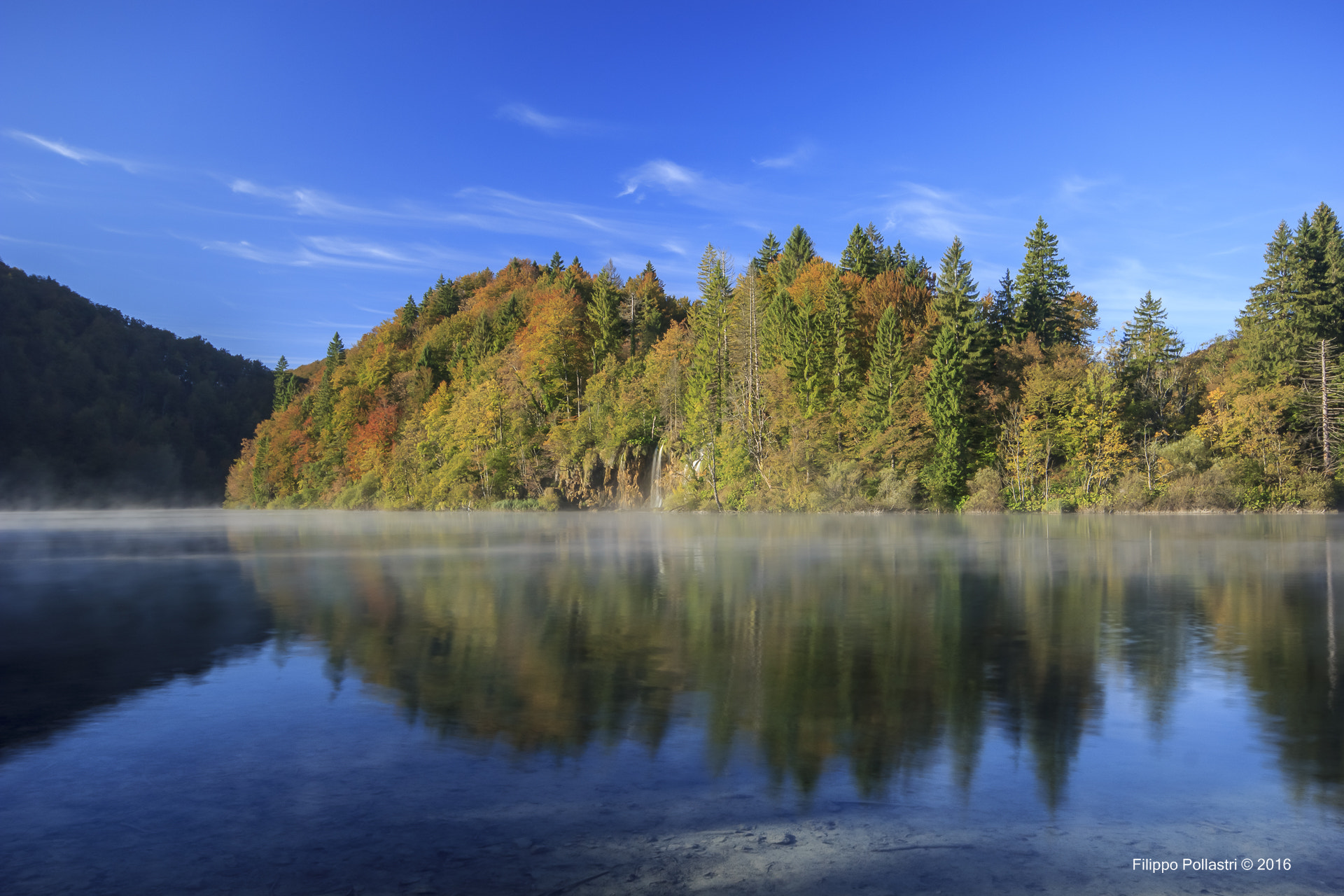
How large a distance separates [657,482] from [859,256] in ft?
106

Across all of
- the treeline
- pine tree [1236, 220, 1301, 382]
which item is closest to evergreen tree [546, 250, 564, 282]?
the treeline

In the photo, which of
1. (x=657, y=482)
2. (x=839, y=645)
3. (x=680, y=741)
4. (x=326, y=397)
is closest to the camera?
(x=680, y=741)

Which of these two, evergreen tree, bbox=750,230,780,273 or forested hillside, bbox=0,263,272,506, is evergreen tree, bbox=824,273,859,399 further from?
forested hillside, bbox=0,263,272,506

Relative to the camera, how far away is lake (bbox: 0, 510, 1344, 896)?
179 inches

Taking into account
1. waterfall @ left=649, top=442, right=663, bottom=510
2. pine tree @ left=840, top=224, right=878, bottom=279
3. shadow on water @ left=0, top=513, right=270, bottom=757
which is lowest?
shadow on water @ left=0, top=513, right=270, bottom=757

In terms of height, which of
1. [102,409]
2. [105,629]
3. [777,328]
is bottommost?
[105,629]

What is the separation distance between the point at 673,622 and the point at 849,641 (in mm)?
2872

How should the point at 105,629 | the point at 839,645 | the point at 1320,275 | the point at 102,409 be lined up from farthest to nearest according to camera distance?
the point at 102,409
the point at 1320,275
the point at 105,629
the point at 839,645

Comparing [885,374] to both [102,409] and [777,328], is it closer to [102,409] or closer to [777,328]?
[777,328]

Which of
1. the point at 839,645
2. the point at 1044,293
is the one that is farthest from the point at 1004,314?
the point at 839,645

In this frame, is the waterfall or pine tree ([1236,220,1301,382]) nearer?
pine tree ([1236,220,1301,382])

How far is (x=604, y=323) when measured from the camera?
9019 cm

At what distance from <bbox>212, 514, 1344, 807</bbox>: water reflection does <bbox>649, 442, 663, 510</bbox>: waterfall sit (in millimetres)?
51553

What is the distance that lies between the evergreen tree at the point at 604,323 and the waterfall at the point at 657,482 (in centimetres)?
1519
